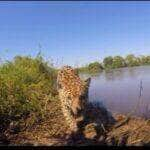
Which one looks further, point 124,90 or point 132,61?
point 132,61

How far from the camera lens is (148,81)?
12.5m

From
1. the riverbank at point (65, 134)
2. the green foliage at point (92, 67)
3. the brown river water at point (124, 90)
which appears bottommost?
the riverbank at point (65, 134)

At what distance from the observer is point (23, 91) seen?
8766mm

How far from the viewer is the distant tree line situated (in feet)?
34.7

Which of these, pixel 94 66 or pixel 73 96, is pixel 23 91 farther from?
pixel 94 66

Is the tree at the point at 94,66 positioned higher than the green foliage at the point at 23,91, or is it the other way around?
the tree at the point at 94,66

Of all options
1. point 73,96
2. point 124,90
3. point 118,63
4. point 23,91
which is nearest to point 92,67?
point 124,90

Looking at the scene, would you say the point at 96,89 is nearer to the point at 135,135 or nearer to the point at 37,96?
the point at 37,96

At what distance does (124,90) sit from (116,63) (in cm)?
110

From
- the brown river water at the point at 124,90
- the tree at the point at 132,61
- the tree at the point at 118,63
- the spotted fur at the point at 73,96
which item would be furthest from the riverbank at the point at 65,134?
the tree at the point at 132,61

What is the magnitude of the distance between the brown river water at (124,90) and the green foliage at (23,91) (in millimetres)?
952

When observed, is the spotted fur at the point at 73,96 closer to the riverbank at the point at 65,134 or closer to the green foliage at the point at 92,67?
the riverbank at the point at 65,134

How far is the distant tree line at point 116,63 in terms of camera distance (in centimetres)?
1059

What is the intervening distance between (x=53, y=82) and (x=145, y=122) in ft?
8.81
